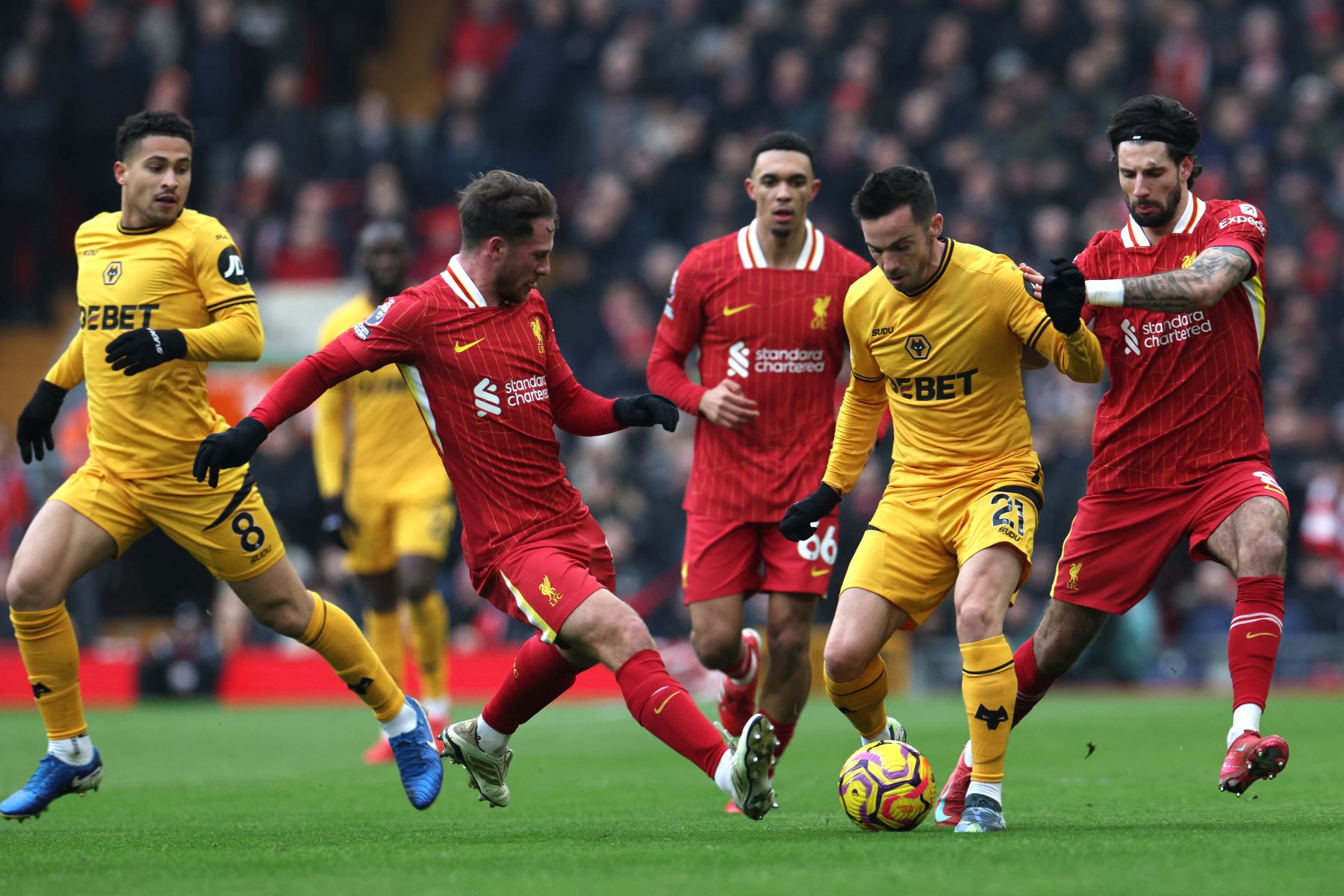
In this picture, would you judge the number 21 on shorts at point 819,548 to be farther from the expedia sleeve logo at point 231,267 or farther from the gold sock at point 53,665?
the gold sock at point 53,665

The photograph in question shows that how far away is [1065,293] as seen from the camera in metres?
6.66

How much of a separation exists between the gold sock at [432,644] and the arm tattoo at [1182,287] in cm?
602

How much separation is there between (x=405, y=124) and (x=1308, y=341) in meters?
12.6

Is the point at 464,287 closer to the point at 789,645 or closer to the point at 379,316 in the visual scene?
the point at 379,316

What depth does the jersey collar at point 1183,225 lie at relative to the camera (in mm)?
7320

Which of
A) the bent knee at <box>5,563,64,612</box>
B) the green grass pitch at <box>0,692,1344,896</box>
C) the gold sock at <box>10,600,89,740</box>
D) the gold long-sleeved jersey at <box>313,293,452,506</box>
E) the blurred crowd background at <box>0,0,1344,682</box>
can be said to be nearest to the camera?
the green grass pitch at <box>0,692,1344,896</box>

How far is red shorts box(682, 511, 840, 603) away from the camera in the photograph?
8.48 metres

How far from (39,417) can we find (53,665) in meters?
1.11

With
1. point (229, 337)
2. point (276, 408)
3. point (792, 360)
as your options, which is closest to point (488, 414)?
point (276, 408)

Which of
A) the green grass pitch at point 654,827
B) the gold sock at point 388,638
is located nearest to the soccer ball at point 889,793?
the green grass pitch at point 654,827

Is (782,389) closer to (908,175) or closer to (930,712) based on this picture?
(908,175)

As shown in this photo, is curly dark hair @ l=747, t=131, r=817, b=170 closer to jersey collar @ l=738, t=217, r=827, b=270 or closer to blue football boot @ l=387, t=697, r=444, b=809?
jersey collar @ l=738, t=217, r=827, b=270

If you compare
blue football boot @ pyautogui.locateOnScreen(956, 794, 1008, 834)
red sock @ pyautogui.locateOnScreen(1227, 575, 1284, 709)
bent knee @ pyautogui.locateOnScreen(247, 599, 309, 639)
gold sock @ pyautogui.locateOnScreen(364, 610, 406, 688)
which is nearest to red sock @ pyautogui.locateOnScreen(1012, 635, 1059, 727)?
blue football boot @ pyautogui.locateOnScreen(956, 794, 1008, 834)

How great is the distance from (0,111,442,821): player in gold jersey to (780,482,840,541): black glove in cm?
188
